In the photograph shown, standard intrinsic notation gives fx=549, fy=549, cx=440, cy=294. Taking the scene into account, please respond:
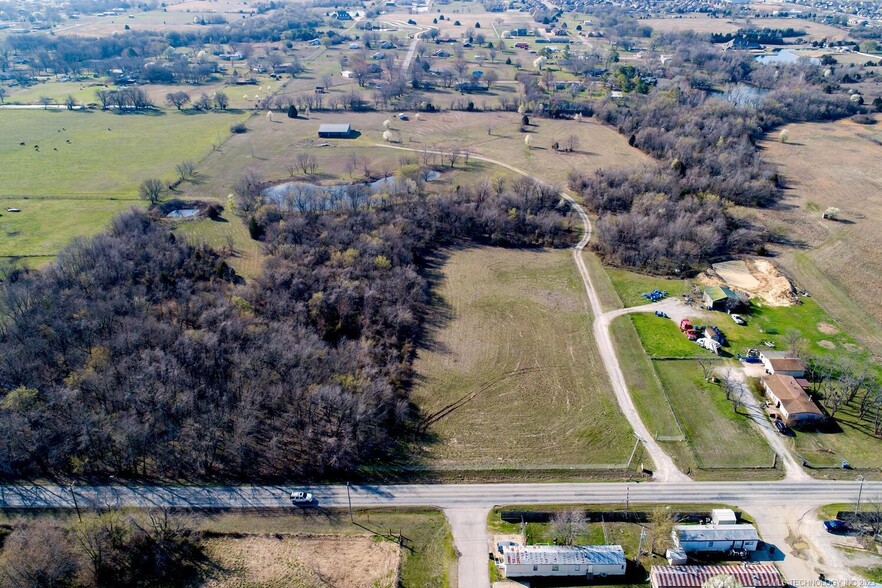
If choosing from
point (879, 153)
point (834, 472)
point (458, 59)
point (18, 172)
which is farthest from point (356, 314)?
point (458, 59)

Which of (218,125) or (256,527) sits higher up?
(218,125)

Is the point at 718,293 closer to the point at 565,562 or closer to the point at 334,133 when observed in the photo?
the point at 565,562

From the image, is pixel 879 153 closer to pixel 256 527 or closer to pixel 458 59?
pixel 458 59

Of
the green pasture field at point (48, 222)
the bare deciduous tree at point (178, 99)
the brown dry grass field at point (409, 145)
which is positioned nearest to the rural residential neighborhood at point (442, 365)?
the green pasture field at point (48, 222)

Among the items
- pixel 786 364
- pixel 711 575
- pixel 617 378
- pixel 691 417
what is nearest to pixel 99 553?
pixel 711 575

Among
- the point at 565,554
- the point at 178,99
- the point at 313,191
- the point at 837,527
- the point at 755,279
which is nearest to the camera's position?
the point at 565,554

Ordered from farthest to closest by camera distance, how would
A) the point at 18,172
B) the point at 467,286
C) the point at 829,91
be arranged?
the point at 829,91 → the point at 18,172 → the point at 467,286

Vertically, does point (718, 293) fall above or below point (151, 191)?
below

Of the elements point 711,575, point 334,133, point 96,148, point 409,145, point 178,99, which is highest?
point 178,99
